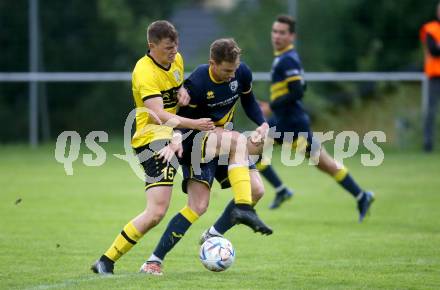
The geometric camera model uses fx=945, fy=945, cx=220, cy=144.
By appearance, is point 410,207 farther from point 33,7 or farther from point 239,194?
point 33,7

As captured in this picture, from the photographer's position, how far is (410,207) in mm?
10859

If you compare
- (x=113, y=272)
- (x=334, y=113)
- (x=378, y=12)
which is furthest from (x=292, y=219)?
(x=378, y=12)

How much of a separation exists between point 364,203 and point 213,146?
3.43 metres

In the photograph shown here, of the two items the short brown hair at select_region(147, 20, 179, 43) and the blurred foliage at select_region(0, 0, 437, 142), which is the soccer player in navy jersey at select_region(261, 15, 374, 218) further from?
the blurred foliage at select_region(0, 0, 437, 142)

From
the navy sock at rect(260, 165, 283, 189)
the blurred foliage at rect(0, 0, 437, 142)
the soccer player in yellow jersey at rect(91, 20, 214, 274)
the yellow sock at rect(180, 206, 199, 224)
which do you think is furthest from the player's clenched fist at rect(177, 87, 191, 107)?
the blurred foliage at rect(0, 0, 437, 142)

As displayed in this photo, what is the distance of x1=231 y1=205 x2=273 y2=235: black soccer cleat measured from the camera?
6.52 metres

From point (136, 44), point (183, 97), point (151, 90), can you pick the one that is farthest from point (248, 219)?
point (136, 44)

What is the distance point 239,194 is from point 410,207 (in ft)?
15.1

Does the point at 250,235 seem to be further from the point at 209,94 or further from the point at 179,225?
the point at 209,94

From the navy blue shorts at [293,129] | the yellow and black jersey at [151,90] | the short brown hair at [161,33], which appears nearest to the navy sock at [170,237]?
the yellow and black jersey at [151,90]

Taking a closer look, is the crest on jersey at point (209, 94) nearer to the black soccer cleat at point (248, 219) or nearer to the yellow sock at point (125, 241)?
the black soccer cleat at point (248, 219)

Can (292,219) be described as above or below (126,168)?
above

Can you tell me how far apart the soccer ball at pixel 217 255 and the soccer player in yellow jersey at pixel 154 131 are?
398mm

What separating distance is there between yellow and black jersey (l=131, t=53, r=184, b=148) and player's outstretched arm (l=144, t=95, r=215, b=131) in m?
0.04
